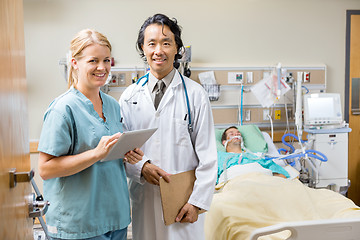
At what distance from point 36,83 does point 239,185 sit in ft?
7.20

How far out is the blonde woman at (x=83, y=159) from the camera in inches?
49.1

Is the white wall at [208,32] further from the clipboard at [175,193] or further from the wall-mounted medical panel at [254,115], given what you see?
the clipboard at [175,193]

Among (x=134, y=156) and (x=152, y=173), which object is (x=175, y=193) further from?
(x=134, y=156)

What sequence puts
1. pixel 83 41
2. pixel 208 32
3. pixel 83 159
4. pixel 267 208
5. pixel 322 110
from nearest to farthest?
pixel 83 159, pixel 83 41, pixel 267 208, pixel 322 110, pixel 208 32

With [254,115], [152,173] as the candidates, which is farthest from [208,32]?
[152,173]

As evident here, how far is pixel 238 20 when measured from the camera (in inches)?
148

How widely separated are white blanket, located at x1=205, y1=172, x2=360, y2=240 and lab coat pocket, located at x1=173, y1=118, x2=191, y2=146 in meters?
0.57

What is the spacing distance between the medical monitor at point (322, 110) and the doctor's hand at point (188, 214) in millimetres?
2179

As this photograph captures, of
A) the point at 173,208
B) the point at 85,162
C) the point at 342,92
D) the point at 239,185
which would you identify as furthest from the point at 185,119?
the point at 342,92

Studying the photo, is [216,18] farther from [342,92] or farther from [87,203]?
[87,203]

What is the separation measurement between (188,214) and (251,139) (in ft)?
6.26

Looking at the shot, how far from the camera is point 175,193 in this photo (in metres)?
1.52

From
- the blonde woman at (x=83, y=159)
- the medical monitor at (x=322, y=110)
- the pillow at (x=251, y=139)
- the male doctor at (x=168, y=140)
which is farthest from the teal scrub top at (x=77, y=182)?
the medical monitor at (x=322, y=110)

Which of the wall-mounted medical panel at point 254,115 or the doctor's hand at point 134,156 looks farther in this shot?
the wall-mounted medical panel at point 254,115
